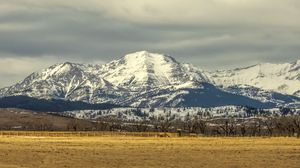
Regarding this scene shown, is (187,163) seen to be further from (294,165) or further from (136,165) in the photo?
(294,165)

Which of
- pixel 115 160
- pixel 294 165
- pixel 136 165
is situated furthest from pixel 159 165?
pixel 294 165

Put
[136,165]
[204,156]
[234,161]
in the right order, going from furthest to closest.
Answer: [204,156]
[234,161]
[136,165]

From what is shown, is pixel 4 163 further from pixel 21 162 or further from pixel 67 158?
pixel 67 158

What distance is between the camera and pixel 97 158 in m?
77.2

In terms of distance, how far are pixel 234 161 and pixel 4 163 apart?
2430cm

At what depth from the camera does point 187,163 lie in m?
71.8

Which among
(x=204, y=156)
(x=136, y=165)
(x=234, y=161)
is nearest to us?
(x=136, y=165)

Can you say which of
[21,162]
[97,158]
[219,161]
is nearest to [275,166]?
[219,161]

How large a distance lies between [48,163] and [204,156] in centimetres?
2163

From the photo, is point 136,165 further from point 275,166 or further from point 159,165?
point 275,166

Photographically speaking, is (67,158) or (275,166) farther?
(67,158)

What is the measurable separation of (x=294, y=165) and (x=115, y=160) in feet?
62.1

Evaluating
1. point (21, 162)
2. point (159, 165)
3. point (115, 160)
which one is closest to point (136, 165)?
point (159, 165)

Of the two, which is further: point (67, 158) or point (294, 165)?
point (67, 158)
